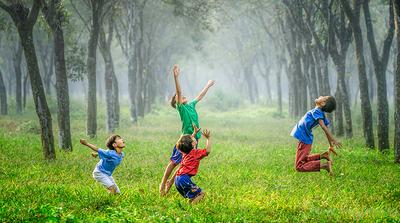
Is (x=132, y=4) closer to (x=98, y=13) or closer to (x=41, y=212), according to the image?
(x=98, y=13)

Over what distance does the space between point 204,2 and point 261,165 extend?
17.5m

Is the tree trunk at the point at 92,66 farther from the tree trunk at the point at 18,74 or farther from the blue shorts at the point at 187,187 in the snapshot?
the tree trunk at the point at 18,74

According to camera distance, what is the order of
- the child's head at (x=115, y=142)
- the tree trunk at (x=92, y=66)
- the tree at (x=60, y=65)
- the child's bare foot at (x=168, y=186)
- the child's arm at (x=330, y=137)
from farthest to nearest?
the tree trunk at (x=92, y=66) → the tree at (x=60, y=65) → the child's arm at (x=330, y=137) → the child's bare foot at (x=168, y=186) → the child's head at (x=115, y=142)

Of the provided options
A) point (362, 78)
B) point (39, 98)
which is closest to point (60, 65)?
point (39, 98)

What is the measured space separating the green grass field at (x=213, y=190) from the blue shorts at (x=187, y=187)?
18 centimetres

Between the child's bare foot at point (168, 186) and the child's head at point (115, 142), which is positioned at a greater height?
the child's head at point (115, 142)

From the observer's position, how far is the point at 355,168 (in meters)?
11.6

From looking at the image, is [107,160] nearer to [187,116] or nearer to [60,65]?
[187,116]

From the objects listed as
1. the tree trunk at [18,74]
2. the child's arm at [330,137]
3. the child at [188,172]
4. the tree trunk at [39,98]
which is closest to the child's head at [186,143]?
the child at [188,172]

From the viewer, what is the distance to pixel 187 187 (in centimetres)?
797

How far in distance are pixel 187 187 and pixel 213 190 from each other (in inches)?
55.3

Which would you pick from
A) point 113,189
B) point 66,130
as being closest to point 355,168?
point 113,189

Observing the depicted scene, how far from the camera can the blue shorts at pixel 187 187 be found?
26.1ft

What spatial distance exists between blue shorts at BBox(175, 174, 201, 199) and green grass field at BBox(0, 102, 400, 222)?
180mm
